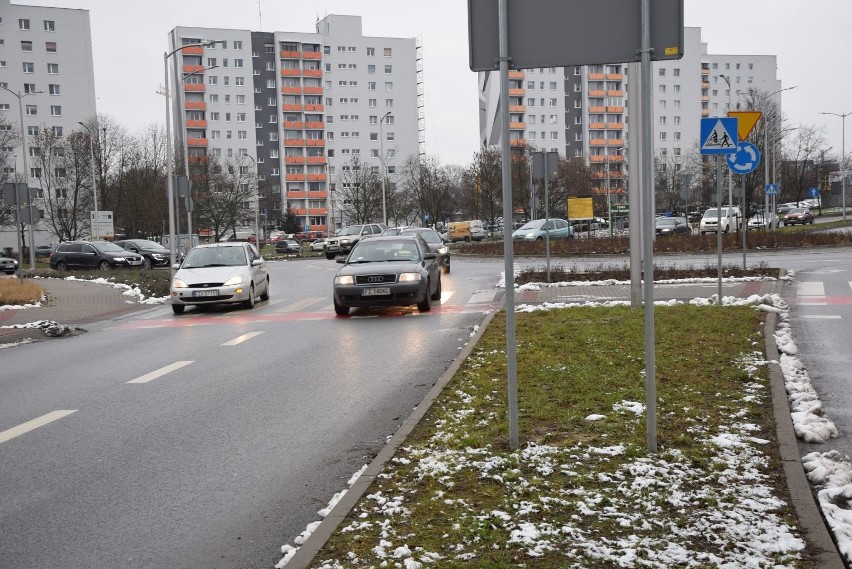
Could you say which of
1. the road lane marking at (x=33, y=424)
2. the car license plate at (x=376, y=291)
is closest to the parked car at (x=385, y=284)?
the car license plate at (x=376, y=291)

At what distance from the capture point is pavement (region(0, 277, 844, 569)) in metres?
4.40

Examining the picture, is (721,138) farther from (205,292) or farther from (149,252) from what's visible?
(149,252)

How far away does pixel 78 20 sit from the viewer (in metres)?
107

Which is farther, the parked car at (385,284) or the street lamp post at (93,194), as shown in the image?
the street lamp post at (93,194)

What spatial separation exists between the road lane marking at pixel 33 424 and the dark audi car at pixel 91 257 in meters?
36.2

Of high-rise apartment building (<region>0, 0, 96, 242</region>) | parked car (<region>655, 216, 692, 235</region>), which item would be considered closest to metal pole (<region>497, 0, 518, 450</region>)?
parked car (<region>655, 216, 692, 235</region>)

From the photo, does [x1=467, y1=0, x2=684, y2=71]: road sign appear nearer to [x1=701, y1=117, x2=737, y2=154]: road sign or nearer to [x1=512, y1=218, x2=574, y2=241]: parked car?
[x1=701, y1=117, x2=737, y2=154]: road sign

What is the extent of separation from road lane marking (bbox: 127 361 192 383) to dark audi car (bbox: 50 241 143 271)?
33351 mm

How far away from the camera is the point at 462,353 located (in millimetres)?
10734

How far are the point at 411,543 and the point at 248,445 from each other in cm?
285

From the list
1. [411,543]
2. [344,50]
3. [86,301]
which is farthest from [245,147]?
[411,543]

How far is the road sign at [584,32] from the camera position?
220 inches

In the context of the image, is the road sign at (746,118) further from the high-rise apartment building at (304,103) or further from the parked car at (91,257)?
the high-rise apartment building at (304,103)

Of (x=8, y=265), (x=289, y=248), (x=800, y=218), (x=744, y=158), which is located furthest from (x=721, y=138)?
(x=800, y=218)
